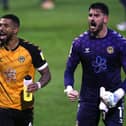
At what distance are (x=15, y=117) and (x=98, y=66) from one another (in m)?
1.36

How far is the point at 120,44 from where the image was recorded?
35.4ft

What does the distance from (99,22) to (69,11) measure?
24422mm

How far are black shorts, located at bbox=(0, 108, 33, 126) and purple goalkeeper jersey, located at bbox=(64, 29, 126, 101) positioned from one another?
74 centimetres

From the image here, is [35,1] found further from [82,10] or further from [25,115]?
[25,115]

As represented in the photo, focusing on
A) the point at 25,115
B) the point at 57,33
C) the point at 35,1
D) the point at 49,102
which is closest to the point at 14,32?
the point at 25,115

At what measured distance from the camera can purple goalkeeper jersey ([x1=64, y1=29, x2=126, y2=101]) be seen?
35.4 feet

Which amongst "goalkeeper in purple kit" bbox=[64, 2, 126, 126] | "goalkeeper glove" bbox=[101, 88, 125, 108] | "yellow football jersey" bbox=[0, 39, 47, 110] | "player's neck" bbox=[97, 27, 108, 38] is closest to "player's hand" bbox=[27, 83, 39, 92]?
"yellow football jersey" bbox=[0, 39, 47, 110]

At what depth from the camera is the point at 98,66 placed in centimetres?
1082

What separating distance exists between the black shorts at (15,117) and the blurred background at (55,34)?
145 inches

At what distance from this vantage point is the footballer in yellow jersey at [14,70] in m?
11.0

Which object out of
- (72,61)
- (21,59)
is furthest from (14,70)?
(72,61)

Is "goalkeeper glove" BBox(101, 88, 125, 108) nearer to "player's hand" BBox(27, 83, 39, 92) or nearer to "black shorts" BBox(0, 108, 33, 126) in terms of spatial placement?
"player's hand" BBox(27, 83, 39, 92)

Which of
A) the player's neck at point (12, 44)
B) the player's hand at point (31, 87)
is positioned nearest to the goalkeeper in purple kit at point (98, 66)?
the player's hand at point (31, 87)

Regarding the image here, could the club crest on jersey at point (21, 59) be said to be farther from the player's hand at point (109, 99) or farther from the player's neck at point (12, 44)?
the player's hand at point (109, 99)
